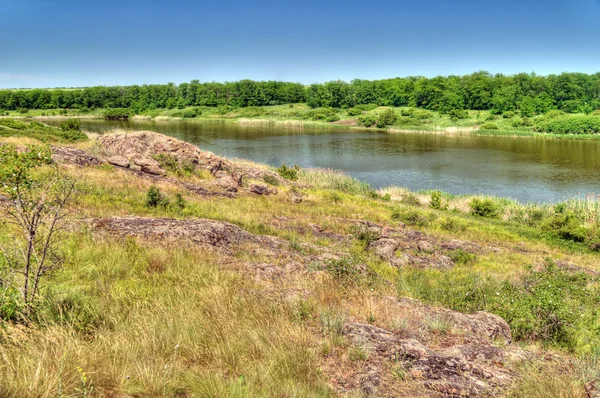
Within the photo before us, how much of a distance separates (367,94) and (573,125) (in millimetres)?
79884

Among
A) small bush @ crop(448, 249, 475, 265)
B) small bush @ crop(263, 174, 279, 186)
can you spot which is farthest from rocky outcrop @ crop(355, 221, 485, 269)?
small bush @ crop(263, 174, 279, 186)

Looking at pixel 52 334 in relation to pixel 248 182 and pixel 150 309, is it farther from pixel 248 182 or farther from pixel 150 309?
pixel 248 182

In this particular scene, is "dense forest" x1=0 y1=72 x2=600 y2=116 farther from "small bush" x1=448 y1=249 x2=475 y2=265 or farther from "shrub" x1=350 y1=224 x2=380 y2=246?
"shrub" x1=350 y1=224 x2=380 y2=246

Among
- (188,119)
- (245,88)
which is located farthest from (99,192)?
(245,88)

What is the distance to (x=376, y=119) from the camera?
105875mm

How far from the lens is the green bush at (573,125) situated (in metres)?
78.2

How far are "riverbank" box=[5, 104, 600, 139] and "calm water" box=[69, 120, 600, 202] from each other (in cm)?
1194

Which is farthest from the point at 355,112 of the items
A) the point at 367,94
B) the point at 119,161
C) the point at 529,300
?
the point at 529,300

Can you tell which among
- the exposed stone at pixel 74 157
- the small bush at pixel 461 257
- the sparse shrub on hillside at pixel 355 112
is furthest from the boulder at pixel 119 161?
the sparse shrub on hillside at pixel 355 112

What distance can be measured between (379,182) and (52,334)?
122 feet

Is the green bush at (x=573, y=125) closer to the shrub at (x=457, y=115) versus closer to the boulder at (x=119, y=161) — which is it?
the shrub at (x=457, y=115)

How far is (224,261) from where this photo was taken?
865 cm

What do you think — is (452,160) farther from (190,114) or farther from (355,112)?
(190,114)

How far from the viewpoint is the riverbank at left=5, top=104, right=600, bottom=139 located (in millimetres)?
84969
